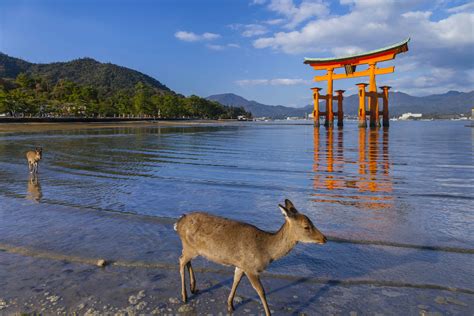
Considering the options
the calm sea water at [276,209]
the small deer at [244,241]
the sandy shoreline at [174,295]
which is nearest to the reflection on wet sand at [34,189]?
the calm sea water at [276,209]

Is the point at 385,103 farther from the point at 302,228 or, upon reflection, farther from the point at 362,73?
the point at 302,228

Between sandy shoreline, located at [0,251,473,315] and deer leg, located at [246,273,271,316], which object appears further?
sandy shoreline, located at [0,251,473,315]

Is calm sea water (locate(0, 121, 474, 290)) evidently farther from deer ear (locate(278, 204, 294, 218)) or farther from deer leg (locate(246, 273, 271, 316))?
deer ear (locate(278, 204, 294, 218))

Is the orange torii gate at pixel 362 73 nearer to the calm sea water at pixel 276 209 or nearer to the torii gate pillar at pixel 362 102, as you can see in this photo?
the torii gate pillar at pixel 362 102

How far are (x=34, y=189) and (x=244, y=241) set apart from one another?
993 centimetres

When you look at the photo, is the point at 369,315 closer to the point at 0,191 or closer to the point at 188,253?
the point at 188,253

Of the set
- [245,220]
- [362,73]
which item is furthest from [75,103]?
[245,220]

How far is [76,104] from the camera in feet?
309

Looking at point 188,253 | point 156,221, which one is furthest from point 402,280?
point 156,221

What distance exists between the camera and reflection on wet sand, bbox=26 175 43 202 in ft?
34.0

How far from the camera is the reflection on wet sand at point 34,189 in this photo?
1038 cm

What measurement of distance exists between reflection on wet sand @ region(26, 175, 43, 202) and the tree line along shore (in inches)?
2853

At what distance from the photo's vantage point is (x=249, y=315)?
4.19 m

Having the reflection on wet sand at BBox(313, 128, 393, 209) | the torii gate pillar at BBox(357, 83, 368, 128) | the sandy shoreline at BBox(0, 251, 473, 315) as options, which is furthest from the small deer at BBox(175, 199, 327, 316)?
the torii gate pillar at BBox(357, 83, 368, 128)
